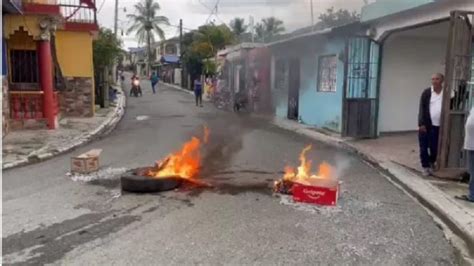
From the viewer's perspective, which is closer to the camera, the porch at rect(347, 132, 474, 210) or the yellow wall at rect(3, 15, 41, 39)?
the porch at rect(347, 132, 474, 210)

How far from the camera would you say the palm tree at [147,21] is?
62.1 m

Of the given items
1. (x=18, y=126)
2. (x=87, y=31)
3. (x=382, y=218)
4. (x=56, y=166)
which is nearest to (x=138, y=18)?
(x=87, y=31)

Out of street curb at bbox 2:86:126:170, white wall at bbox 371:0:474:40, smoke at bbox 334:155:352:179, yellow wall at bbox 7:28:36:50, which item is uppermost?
white wall at bbox 371:0:474:40

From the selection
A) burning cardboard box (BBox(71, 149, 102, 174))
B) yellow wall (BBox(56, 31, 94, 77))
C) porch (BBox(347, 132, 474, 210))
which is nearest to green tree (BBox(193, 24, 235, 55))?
yellow wall (BBox(56, 31, 94, 77))

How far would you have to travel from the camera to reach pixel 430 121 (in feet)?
27.0

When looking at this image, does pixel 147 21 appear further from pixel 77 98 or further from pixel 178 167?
pixel 178 167

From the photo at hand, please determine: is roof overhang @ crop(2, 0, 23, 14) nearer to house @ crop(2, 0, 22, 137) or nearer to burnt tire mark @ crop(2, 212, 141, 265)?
house @ crop(2, 0, 22, 137)

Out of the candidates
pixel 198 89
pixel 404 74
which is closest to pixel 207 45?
pixel 198 89

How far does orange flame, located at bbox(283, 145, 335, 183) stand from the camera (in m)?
6.88

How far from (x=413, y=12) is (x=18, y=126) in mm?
11274

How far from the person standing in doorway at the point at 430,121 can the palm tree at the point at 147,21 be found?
57.5 metres

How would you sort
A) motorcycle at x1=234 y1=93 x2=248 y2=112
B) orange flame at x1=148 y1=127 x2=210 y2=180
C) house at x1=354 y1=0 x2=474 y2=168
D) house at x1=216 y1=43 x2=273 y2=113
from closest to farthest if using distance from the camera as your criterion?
orange flame at x1=148 y1=127 x2=210 y2=180
house at x1=354 y1=0 x2=474 y2=168
house at x1=216 y1=43 x2=273 y2=113
motorcycle at x1=234 y1=93 x2=248 y2=112

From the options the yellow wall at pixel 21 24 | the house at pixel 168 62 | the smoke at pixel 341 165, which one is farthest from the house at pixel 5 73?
the house at pixel 168 62

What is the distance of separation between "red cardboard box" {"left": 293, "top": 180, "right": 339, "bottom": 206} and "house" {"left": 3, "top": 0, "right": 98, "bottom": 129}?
403 inches
